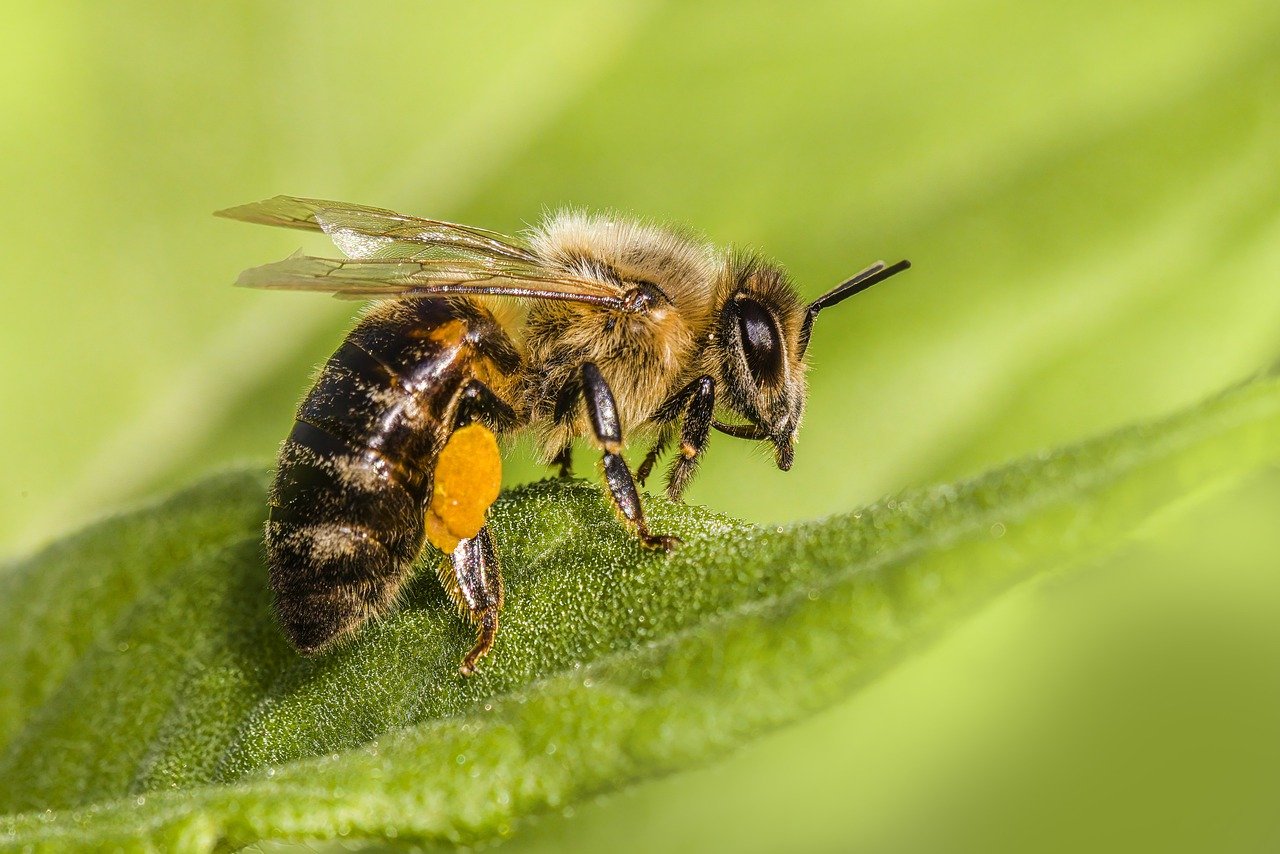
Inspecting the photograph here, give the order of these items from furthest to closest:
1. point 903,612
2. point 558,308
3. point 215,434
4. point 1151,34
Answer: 1. point 215,434
2. point 1151,34
3. point 558,308
4. point 903,612

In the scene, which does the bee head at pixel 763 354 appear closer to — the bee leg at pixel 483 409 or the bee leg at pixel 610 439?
the bee leg at pixel 610 439

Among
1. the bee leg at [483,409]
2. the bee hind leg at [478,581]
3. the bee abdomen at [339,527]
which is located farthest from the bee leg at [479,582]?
the bee leg at [483,409]

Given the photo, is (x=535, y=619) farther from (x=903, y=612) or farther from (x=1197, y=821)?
(x=1197, y=821)

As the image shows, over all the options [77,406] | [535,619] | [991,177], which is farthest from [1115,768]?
[77,406]

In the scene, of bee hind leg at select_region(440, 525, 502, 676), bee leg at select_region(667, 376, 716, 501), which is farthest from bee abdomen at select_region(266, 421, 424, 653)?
bee leg at select_region(667, 376, 716, 501)

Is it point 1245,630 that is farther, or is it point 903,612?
point 1245,630

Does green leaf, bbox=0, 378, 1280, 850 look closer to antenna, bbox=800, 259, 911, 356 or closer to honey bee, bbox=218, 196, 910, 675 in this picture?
honey bee, bbox=218, 196, 910, 675

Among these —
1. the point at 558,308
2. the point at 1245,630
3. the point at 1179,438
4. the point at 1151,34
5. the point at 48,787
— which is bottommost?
the point at 48,787
